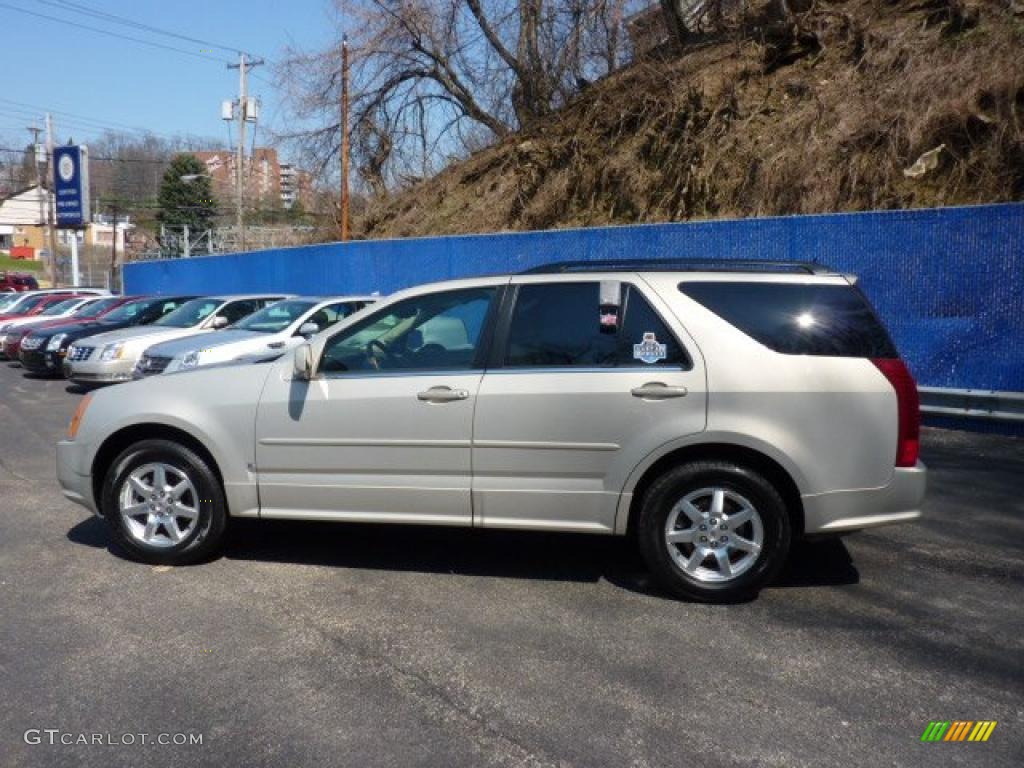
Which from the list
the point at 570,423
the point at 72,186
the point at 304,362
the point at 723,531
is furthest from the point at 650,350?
the point at 72,186

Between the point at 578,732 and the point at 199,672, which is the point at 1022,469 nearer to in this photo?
the point at 578,732

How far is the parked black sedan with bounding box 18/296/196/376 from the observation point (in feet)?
49.4

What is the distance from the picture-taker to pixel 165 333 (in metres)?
12.9

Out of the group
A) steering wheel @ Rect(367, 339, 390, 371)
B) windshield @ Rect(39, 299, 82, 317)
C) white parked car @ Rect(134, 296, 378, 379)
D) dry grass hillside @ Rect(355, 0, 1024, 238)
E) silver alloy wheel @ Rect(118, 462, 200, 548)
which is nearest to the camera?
steering wheel @ Rect(367, 339, 390, 371)

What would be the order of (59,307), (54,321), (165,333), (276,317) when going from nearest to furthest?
(276,317), (165,333), (54,321), (59,307)

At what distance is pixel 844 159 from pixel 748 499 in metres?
10.6

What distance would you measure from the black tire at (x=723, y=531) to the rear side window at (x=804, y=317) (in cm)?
73

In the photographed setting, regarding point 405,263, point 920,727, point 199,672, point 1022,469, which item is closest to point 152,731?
point 199,672

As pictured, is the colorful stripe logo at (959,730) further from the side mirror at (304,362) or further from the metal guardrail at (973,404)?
the metal guardrail at (973,404)

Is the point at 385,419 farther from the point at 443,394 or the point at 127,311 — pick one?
the point at 127,311

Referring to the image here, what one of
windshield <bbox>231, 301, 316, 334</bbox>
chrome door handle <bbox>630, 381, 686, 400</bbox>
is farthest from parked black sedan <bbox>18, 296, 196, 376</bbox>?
chrome door handle <bbox>630, 381, 686, 400</bbox>

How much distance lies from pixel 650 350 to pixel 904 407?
4.38 feet

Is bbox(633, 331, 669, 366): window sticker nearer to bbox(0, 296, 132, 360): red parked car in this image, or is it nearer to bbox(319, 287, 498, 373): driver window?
bbox(319, 287, 498, 373): driver window

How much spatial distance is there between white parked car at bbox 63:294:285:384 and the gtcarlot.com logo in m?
9.38
